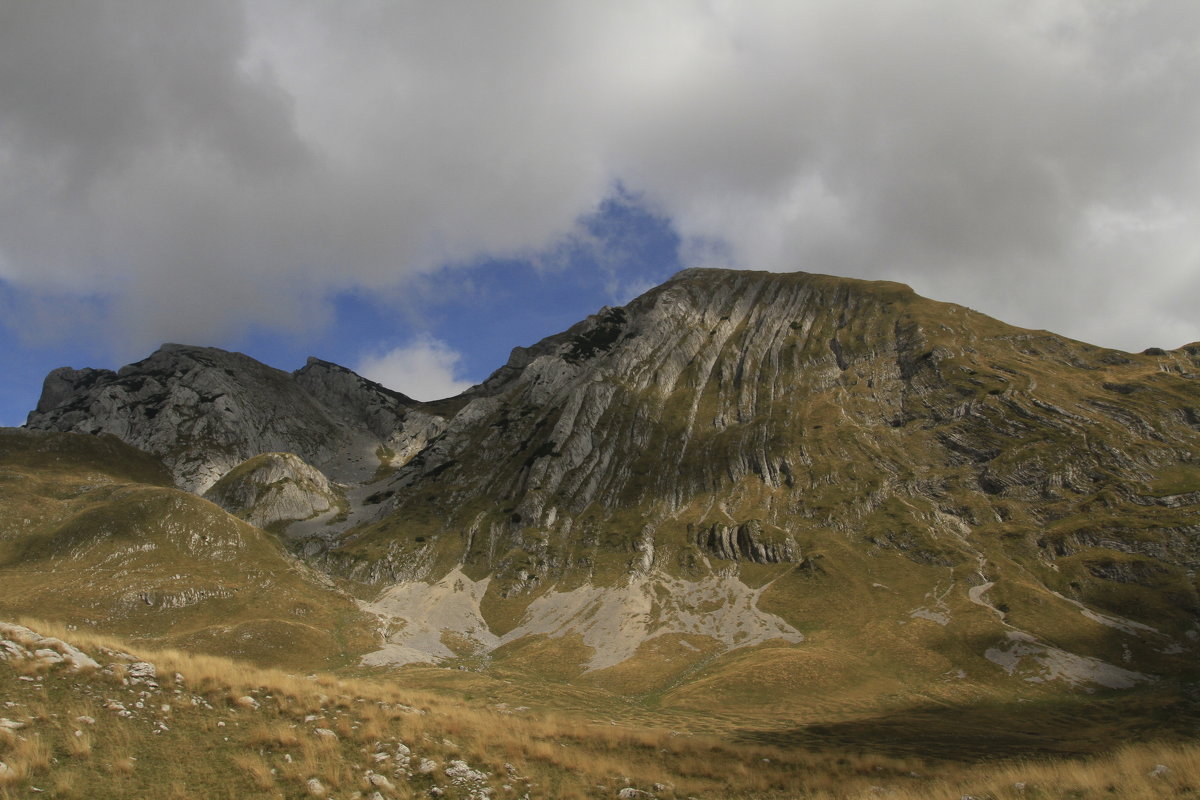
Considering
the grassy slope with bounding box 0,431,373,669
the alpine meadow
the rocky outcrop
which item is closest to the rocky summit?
the rocky outcrop

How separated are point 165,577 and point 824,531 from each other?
12284cm

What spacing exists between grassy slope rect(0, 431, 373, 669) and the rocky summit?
1069cm

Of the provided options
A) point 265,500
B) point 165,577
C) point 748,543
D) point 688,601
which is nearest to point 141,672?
point 165,577

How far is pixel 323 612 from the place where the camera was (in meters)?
97.4

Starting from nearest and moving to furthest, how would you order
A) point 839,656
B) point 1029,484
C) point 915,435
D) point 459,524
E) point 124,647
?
1. point 124,647
2. point 839,656
3. point 1029,484
4. point 915,435
5. point 459,524

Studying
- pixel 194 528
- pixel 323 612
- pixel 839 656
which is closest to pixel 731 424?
pixel 839 656

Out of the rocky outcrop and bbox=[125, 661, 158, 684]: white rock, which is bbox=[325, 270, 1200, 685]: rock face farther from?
bbox=[125, 661, 158, 684]: white rock

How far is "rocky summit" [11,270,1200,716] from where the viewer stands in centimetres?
8194

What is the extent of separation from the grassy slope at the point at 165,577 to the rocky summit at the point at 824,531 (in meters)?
10.7

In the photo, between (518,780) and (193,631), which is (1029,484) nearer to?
(518,780)

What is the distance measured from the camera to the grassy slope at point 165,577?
81.5 metres

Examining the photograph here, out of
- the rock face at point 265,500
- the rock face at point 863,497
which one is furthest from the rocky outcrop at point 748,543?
the rock face at point 265,500

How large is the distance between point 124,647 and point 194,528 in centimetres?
11071

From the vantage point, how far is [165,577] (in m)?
96.1
